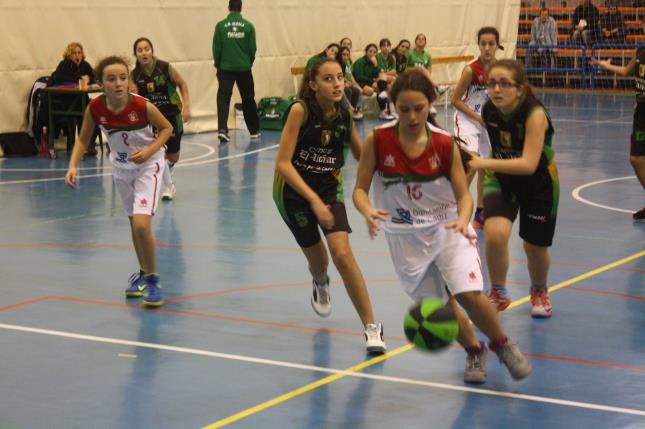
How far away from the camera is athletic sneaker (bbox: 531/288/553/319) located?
24.1 ft

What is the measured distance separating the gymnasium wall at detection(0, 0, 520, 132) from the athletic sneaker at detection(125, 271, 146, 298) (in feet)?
29.4

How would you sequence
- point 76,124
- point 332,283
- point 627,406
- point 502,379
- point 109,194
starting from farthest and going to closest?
point 76,124, point 109,194, point 332,283, point 502,379, point 627,406

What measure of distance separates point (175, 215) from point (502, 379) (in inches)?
233

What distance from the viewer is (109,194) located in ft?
41.4

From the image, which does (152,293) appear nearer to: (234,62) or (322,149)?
(322,149)

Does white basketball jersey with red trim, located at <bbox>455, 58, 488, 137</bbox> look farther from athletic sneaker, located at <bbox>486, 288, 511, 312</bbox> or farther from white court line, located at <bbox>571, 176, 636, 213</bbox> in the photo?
athletic sneaker, located at <bbox>486, 288, 511, 312</bbox>

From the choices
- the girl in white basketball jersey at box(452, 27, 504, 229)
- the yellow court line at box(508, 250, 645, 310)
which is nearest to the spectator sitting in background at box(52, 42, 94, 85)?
the girl in white basketball jersey at box(452, 27, 504, 229)

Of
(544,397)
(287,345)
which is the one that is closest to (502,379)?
(544,397)

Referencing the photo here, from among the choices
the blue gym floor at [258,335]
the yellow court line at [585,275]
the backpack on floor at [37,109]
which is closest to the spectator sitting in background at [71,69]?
the backpack on floor at [37,109]

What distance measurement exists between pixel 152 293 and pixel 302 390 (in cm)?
219

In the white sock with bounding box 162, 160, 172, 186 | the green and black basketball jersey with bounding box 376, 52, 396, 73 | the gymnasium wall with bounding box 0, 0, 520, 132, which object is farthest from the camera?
the green and black basketball jersey with bounding box 376, 52, 396, 73

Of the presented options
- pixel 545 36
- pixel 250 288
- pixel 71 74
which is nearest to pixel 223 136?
pixel 71 74

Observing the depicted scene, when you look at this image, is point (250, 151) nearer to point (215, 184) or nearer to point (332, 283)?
point (215, 184)

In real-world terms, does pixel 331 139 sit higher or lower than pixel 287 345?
higher
